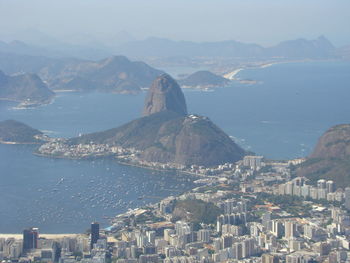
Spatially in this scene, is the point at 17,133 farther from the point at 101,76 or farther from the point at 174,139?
the point at 101,76

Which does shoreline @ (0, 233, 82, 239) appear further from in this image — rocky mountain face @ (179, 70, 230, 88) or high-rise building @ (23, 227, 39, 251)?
rocky mountain face @ (179, 70, 230, 88)

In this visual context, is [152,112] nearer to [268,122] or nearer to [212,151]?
[268,122]

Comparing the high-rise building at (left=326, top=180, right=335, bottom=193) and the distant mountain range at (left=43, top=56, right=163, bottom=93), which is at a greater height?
the distant mountain range at (left=43, top=56, right=163, bottom=93)

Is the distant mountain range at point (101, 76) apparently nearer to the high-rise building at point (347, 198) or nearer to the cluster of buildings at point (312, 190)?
the cluster of buildings at point (312, 190)

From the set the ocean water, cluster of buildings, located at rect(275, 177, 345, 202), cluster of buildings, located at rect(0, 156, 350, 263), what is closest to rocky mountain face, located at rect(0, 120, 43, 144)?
the ocean water

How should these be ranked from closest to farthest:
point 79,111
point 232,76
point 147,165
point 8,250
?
point 8,250
point 147,165
point 79,111
point 232,76

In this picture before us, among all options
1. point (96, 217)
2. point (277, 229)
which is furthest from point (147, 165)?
point (277, 229)

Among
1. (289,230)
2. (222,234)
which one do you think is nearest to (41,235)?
(222,234)
